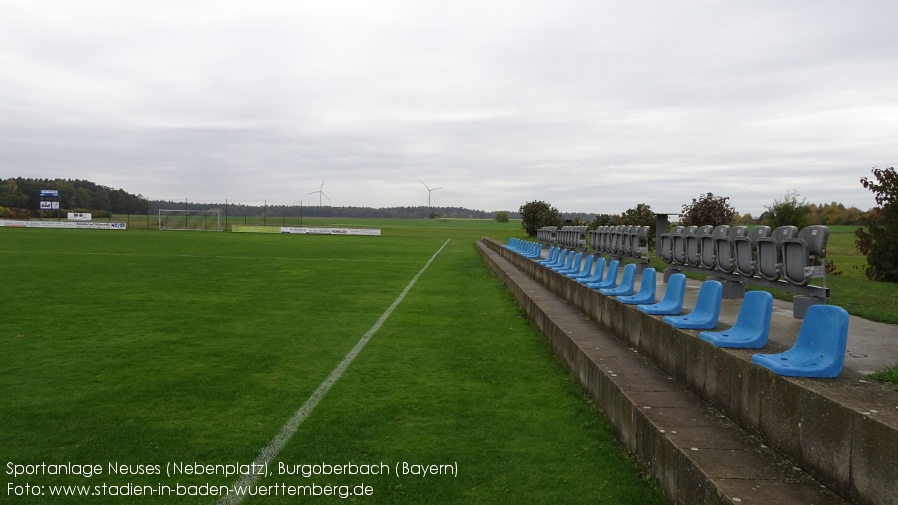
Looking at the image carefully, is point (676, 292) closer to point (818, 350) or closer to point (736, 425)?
point (736, 425)

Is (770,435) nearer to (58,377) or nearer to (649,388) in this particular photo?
(649,388)

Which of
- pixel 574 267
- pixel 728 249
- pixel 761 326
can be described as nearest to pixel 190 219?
pixel 574 267

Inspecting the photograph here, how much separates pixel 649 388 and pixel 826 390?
1882mm

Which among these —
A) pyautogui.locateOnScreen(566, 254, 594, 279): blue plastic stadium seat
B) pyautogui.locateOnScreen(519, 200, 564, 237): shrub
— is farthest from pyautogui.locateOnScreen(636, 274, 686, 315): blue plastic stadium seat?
pyautogui.locateOnScreen(519, 200, 564, 237): shrub

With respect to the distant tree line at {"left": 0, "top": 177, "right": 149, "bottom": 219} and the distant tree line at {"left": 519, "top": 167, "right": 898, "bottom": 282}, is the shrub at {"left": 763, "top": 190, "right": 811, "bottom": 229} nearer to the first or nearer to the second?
the distant tree line at {"left": 519, "top": 167, "right": 898, "bottom": 282}

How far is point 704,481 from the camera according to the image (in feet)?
10.6

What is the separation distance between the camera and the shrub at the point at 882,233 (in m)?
15.3

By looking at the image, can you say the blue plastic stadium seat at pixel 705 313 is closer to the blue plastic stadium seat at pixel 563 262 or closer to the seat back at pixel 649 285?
the seat back at pixel 649 285

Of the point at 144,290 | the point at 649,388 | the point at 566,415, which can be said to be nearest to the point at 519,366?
the point at 566,415

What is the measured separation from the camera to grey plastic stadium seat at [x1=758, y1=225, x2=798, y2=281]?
718cm

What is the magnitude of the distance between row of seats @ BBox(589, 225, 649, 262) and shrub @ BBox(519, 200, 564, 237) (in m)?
35.5

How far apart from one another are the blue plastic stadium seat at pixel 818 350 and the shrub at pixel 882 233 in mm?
13621

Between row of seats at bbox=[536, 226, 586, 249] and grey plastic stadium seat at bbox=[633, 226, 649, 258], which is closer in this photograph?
grey plastic stadium seat at bbox=[633, 226, 649, 258]

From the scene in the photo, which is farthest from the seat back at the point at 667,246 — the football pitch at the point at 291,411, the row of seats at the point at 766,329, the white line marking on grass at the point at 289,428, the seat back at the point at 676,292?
the white line marking on grass at the point at 289,428
